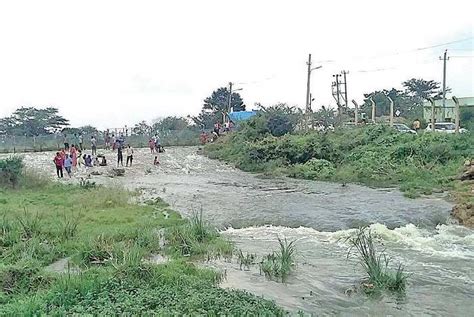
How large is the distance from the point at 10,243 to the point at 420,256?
31.5 ft

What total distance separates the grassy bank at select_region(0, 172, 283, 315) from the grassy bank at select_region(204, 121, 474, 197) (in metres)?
11.8

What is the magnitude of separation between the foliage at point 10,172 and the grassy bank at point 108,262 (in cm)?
457

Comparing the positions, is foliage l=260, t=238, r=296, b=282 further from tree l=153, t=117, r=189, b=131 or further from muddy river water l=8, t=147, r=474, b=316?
tree l=153, t=117, r=189, b=131

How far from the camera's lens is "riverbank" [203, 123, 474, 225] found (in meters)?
24.2

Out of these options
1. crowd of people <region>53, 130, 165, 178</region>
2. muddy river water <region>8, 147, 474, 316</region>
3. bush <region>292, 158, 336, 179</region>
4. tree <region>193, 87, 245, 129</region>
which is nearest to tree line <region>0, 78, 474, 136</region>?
tree <region>193, 87, 245, 129</region>

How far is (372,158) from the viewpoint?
30.1 metres

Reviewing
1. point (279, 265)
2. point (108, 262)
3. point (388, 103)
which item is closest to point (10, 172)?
point (108, 262)

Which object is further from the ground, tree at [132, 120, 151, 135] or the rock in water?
tree at [132, 120, 151, 135]

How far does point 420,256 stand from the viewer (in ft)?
43.2

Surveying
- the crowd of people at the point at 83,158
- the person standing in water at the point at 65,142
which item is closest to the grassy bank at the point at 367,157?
the crowd of people at the point at 83,158

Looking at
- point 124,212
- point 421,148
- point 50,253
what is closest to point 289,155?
point 421,148

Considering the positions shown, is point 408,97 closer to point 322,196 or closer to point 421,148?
point 421,148

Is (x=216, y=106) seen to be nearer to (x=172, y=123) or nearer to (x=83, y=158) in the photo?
(x=172, y=123)

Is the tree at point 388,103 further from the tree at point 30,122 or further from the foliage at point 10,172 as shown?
the foliage at point 10,172
